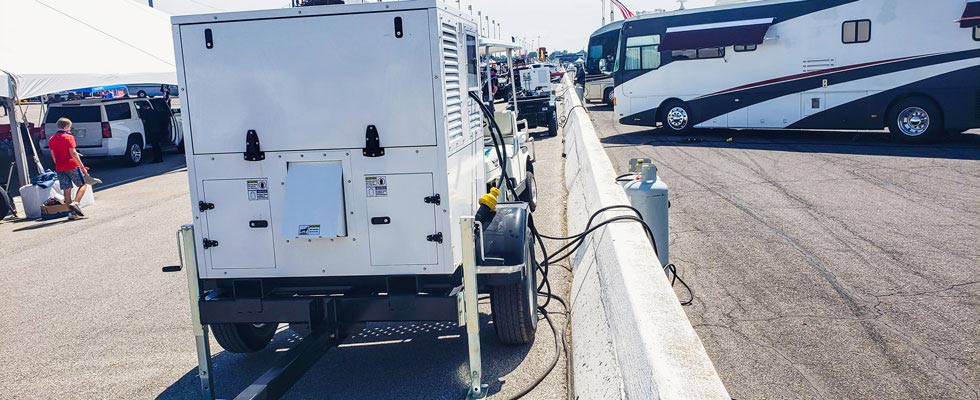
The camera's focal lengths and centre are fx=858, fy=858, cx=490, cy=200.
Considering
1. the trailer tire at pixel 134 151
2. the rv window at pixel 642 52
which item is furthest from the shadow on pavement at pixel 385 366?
the trailer tire at pixel 134 151

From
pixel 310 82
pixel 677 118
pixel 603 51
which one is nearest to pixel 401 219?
pixel 310 82

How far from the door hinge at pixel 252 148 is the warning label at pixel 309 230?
0.52m

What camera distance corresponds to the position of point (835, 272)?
8.01 m

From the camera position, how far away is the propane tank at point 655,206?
25.7ft

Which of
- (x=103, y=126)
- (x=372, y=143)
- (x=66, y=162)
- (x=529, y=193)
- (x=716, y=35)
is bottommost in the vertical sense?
(x=529, y=193)

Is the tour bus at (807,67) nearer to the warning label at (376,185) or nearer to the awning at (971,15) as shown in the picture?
the awning at (971,15)

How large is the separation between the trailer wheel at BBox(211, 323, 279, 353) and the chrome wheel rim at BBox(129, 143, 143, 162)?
17.8 m

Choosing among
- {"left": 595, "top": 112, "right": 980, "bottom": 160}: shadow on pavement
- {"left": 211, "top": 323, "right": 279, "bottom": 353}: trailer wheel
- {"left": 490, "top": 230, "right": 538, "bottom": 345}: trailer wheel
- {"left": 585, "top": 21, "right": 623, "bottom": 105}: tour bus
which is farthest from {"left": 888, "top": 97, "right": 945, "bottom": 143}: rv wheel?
{"left": 585, "top": 21, "right": 623, "bottom": 105}: tour bus

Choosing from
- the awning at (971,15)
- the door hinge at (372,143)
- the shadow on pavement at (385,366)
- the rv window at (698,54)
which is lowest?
the shadow on pavement at (385,366)

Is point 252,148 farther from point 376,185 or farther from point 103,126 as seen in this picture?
point 103,126

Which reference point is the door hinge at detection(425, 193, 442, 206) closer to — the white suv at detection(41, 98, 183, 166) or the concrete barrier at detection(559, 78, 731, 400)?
the concrete barrier at detection(559, 78, 731, 400)

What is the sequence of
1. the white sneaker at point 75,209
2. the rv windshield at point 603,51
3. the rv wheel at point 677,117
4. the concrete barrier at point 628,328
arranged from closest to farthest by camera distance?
the concrete barrier at point 628,328 < the white sneaker at point 75,209 < the rv wheel at point 677,117 < the rv windshield at point 603,51

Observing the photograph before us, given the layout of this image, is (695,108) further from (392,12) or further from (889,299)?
(392,12)

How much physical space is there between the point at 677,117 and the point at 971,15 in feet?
23.5
